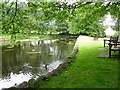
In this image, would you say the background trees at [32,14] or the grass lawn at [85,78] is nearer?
the grass lawn at [85,78]

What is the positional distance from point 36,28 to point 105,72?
405 cm

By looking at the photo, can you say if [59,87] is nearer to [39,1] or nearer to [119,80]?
[119,80]

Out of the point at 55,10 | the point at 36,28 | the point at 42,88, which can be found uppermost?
the point at 55,10

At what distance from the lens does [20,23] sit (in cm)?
1029

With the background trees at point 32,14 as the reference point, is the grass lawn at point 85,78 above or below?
below

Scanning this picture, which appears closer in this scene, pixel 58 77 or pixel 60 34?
pixel 58 77

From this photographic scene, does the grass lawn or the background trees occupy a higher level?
the background trees

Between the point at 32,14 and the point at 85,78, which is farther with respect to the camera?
the point at 32,14

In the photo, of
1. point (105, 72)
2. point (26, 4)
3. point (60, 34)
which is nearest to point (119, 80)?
point (105, 72)

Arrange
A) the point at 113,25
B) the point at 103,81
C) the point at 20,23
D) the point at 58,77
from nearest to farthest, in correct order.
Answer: the point at 103,81, the point at 58,77, the point at 20,23, the point at 113,25

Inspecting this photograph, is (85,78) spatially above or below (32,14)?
below

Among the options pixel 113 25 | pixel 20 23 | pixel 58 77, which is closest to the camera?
pixel 58 77

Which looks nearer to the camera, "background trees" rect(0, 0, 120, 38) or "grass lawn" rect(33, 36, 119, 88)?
"grass lawn" rect(33, 36, 119, 88)

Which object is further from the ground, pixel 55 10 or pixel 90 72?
pixel 55 10
